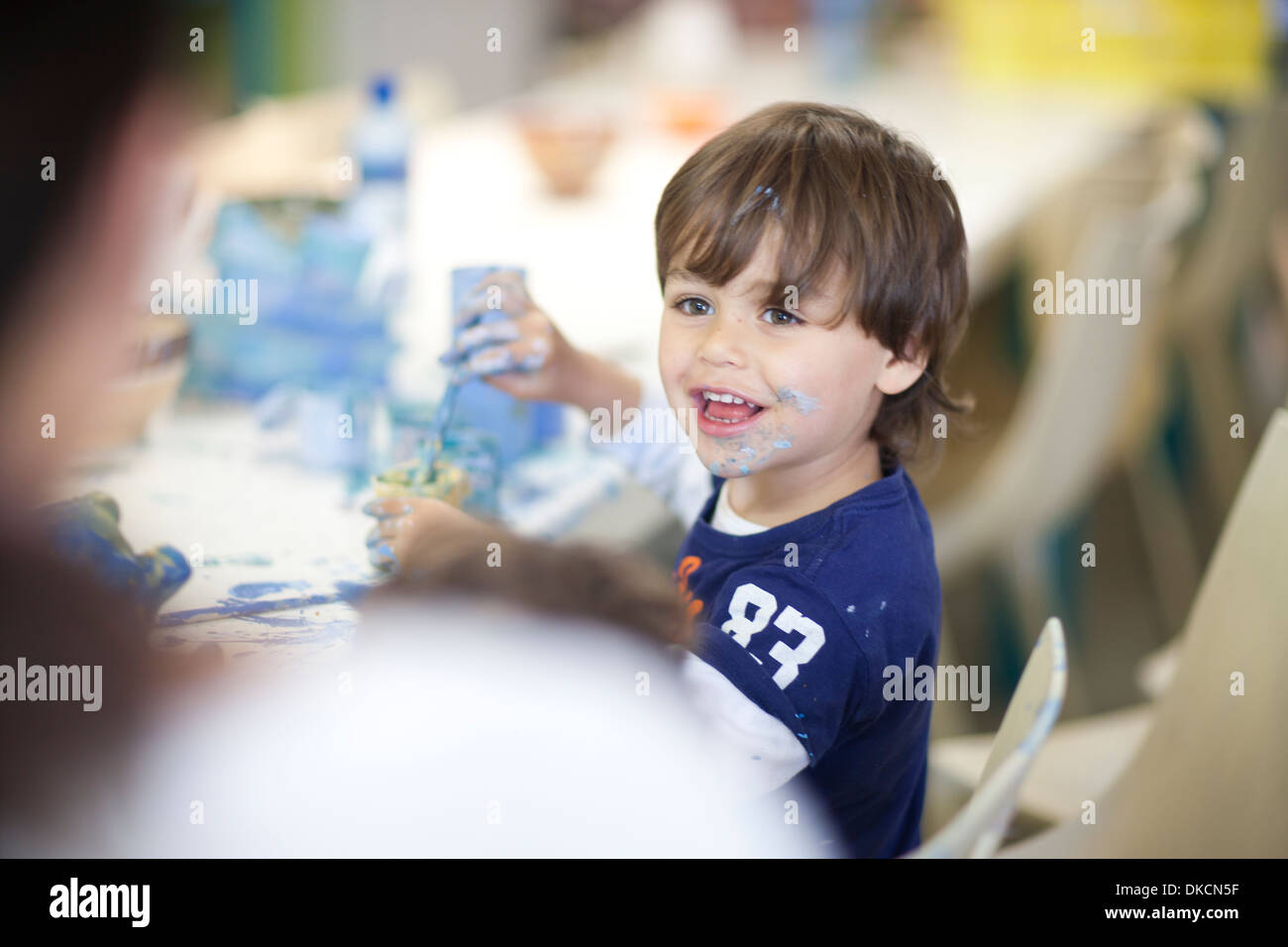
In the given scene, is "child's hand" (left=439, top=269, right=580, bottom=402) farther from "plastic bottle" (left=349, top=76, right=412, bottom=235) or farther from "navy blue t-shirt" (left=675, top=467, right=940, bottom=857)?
"plastic bottle" (left=349, top=76, right=412, bottom=235)

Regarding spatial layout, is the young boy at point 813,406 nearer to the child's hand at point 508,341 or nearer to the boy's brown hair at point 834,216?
the boy's brown hair at point 834,216

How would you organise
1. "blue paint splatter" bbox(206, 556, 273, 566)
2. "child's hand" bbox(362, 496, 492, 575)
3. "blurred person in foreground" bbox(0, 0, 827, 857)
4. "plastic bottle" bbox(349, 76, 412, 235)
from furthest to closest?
"plastic bottle" bbox(349, 76, 412, 235) < "blue paint splatter" bbox(206, 556, 273, 566) < "child's hand" bbox(362, 496, 492, 575) < "blurred person in foreground" bbox(0, 0, 827, 857)

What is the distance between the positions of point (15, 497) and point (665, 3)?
132 inches

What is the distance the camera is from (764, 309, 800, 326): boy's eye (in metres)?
0.69

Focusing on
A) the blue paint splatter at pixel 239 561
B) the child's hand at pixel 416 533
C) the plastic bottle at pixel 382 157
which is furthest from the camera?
the plastic bottle at pixel 382 157

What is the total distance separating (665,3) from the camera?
143 inches

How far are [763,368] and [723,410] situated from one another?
39 millimetres

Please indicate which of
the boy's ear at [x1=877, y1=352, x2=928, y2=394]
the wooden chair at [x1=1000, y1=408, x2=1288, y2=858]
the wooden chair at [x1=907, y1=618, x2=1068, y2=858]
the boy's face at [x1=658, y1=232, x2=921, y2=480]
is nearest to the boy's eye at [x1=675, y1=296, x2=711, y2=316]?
the boy's face at [x1=658, y1=232, x2=921, y2=480]

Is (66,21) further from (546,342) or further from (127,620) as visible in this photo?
(546,342)

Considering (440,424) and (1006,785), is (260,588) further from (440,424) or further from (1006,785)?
(1006,785)

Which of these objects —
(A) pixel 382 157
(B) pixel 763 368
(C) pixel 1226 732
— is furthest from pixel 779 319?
(A) pixel 382 157

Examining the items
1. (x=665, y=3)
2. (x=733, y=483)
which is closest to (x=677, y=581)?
(x=733, y=483)

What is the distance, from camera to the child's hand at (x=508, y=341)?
81 centimetres

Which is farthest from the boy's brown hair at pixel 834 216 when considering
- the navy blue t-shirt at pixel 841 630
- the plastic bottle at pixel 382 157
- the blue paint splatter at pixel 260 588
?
the plastic bottle at pixel 382 157
